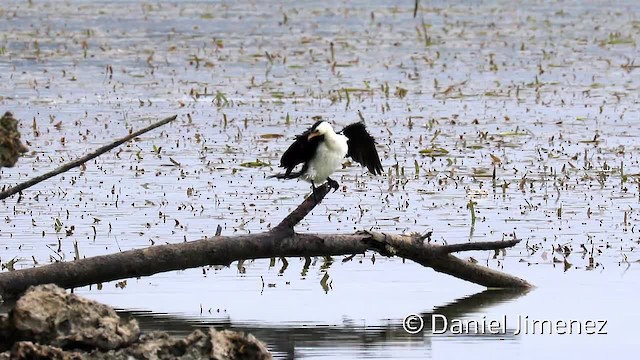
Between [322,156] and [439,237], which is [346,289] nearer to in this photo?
[322,156]

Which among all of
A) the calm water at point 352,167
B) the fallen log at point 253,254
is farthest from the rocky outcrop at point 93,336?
the fallen log at point 253,254

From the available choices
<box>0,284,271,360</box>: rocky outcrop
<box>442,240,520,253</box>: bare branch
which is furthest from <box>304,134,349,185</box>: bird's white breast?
<box>0,284,271,360</box>: rocky outcrop

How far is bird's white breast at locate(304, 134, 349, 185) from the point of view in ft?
37.2

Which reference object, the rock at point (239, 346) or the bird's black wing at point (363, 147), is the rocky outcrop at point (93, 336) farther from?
the bird's black wing at point (363, 147)

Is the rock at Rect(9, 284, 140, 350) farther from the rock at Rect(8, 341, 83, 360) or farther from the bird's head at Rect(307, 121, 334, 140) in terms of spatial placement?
the bird's head at Rect(307, 121, 334, 140)

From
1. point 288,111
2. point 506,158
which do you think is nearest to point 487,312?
point 506,158

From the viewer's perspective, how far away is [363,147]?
11953mm

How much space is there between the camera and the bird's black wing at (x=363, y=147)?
11.9 metres

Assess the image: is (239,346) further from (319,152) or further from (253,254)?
(319,152)

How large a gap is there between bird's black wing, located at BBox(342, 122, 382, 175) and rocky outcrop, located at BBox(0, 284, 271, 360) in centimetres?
413

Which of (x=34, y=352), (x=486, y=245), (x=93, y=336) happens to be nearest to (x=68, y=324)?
(x=93, y=336)

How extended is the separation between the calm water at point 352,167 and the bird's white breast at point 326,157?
28.3 inches

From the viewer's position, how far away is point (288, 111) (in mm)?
20875

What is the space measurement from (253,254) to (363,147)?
5.97 feet
